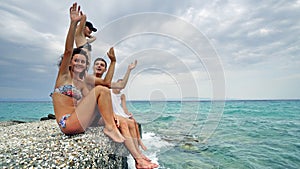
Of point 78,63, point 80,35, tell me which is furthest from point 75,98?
point 80,35

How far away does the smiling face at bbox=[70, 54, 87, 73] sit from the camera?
2.98m

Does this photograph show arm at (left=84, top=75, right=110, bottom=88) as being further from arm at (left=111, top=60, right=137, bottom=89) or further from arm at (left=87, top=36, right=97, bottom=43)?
arm at (left=87, top=36, right=97, bottom=43)

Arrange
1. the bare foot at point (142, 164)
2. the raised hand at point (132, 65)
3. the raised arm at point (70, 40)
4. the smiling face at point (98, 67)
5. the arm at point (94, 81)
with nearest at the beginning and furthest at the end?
the raised arm at point (70, 40), the bare foot at point (142, 164), the arm at point (94, 81), the smiling face at point (98, 67), the raised hand at point (132, 65)

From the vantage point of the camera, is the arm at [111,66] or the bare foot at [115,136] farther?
the arm at [111,66]

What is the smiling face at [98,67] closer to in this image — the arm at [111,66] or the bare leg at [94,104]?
the arm at [111,66]

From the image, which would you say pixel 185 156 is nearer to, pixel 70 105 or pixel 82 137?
pixel 82 137

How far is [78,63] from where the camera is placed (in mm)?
3018

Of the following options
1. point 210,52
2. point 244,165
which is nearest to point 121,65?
point 210,52

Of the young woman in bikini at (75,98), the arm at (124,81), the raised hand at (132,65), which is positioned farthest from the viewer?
the raised hand at (132,65)

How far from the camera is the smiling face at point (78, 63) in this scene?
298 centimetres

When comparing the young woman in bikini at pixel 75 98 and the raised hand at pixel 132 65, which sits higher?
the raised hand at pixel 132 65

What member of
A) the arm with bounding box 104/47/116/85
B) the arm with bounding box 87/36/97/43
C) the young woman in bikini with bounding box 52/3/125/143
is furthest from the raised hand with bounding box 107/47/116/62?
the arm with bounding box 87/36/97/43

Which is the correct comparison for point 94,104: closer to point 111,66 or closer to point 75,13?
point 111,66

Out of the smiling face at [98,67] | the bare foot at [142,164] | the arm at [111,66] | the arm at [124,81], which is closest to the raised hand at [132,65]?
the arm at [124,81]
